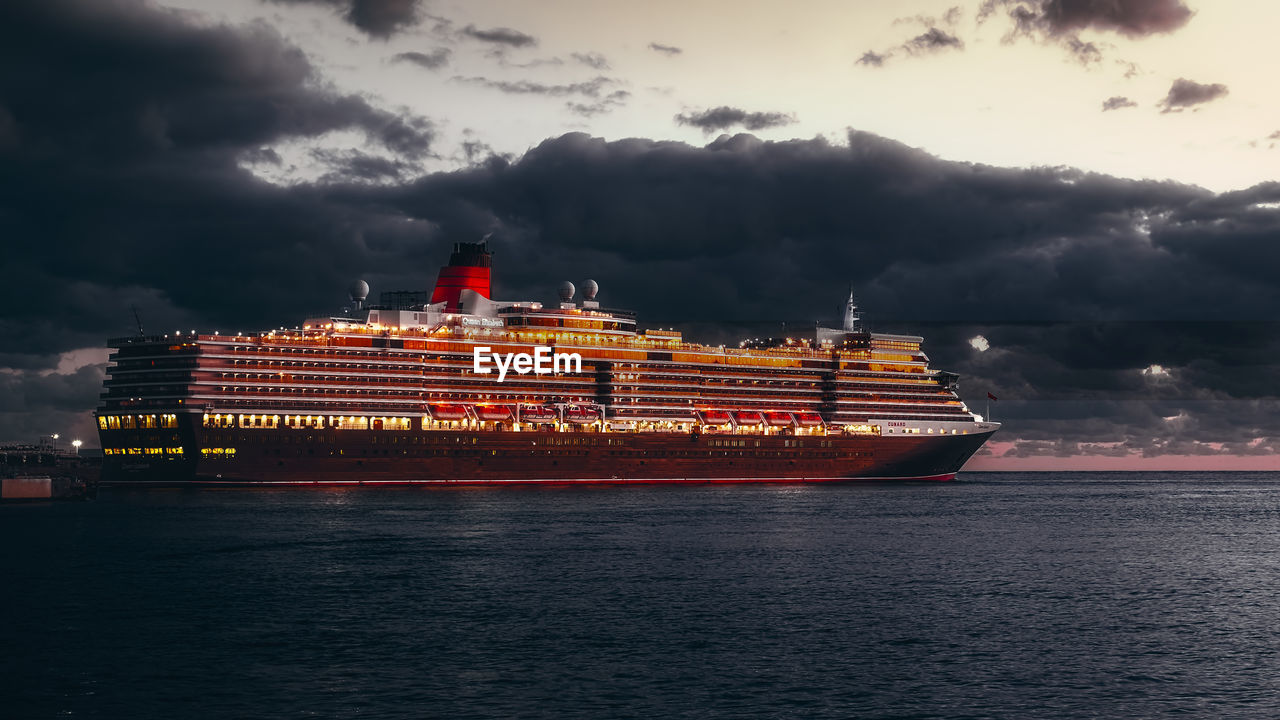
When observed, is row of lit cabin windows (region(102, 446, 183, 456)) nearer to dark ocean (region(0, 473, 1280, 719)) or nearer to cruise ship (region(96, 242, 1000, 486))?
cruise ship (region(96, 242, 1000, 486))

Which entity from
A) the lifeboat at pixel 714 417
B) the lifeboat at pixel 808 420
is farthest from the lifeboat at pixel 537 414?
the lifeboat at pixel 808 420

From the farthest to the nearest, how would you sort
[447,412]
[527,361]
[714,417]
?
[714,417] < [527,361] < [447,412]

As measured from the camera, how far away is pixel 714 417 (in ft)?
486

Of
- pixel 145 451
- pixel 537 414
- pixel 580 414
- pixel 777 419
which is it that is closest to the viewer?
pixel 145 451

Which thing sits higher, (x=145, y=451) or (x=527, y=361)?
(x=527, y=361)

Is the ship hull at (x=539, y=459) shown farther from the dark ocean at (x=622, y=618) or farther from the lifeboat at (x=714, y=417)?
the dark ocean at (x=622, y=618)

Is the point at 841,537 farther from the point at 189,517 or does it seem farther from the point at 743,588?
the point at 189,517

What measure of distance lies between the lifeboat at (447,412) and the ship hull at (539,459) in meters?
2.40

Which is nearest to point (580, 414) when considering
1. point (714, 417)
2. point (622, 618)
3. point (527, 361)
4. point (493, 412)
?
point (527, 361)

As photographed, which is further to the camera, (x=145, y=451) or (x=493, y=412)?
(x=493, y=412)

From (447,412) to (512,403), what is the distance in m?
9.10

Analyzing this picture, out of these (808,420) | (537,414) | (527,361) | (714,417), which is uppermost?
(527,361)

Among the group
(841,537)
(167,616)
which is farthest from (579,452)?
(167,616)

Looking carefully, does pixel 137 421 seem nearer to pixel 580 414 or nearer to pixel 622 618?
pixel 580 414
